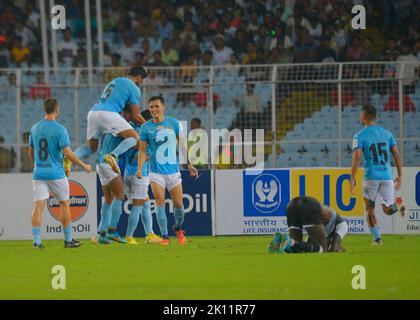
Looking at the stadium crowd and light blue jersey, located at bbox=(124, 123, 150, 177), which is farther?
the stadium crowd

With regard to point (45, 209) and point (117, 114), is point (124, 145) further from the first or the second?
point (45, 209)

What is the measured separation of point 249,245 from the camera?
18359 millimetres

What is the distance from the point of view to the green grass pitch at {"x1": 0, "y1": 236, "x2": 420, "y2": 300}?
11.5 metres

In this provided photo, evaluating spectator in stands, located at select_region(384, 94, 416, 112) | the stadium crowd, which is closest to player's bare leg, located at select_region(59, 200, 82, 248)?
spectator in stands, located at select_region(384, 94, 416, 112)

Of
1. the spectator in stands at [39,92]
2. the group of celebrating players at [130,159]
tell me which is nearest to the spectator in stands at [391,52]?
the spectator in stands at [39,92]

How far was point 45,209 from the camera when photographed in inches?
827

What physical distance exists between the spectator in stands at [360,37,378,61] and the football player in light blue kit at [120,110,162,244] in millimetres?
9430

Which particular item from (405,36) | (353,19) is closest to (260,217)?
(353,19)

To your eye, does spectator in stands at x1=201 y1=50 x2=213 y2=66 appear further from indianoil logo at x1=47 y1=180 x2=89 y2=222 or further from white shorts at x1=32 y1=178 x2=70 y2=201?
white shorts at x1=32 y1=178 x2=70 y2=201

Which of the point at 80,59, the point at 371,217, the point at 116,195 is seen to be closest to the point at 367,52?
the point at 80,59

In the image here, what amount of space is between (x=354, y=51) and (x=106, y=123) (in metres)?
10.4

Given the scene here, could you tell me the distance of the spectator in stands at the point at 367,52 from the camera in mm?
26141
